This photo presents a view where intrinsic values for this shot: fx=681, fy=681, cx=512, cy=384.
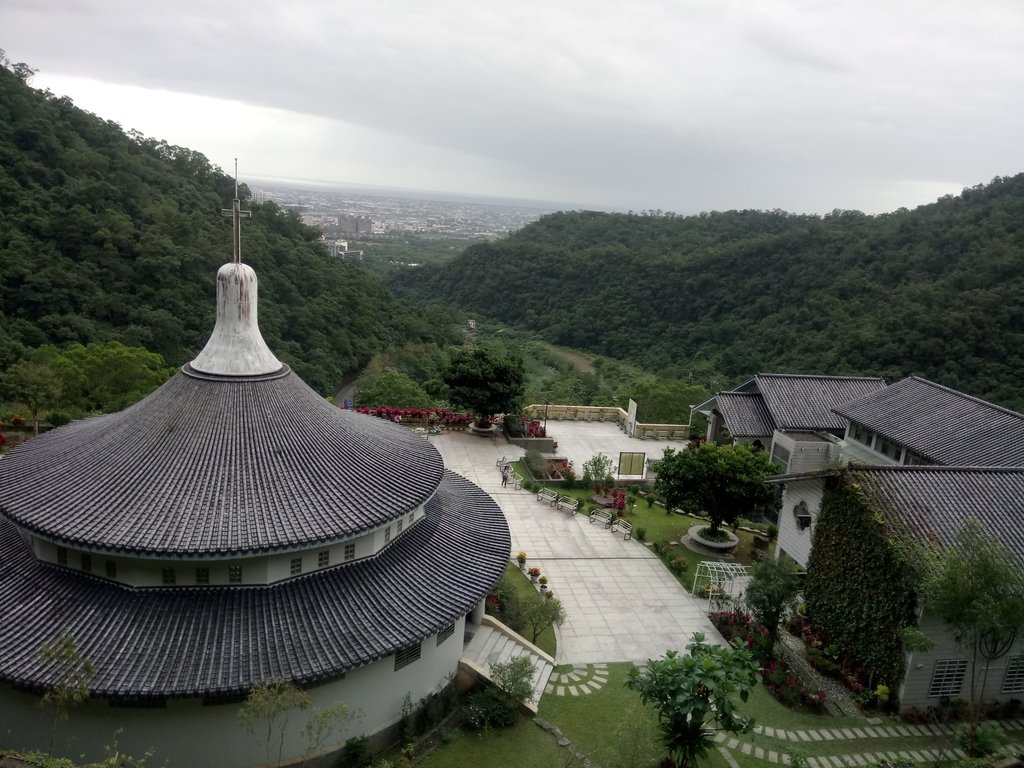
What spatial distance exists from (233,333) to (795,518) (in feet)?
59.4

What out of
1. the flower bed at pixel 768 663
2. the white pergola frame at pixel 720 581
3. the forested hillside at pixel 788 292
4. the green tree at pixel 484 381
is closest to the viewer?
the flower bed at pixel 768 663

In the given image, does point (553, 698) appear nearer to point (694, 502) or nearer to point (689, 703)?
point (689, 703)

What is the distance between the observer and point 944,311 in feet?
151

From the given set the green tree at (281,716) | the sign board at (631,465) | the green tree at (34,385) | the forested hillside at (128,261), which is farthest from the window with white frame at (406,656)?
the forested hillside at (128,261)

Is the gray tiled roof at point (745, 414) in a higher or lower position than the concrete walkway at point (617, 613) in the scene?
higher

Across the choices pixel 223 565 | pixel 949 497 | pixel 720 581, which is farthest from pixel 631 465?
pixel 223 565

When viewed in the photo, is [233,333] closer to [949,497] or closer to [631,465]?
[949,497]

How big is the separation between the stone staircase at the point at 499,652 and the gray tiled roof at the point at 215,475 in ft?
14.6

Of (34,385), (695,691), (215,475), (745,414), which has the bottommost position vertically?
(695,691)

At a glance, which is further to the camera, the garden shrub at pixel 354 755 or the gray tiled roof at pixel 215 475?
the garden shrub at pixel 354 755

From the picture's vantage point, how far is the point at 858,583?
18.4 m

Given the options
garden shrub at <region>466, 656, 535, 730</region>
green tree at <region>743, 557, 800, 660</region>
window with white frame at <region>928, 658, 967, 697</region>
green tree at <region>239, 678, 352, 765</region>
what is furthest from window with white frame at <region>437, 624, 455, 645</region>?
window with white frame at <region>928, 658, 967, 697</region>

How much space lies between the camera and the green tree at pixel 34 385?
27125 millimetres

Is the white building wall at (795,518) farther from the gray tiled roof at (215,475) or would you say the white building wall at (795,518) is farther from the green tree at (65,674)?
the green tree at (65,674)
